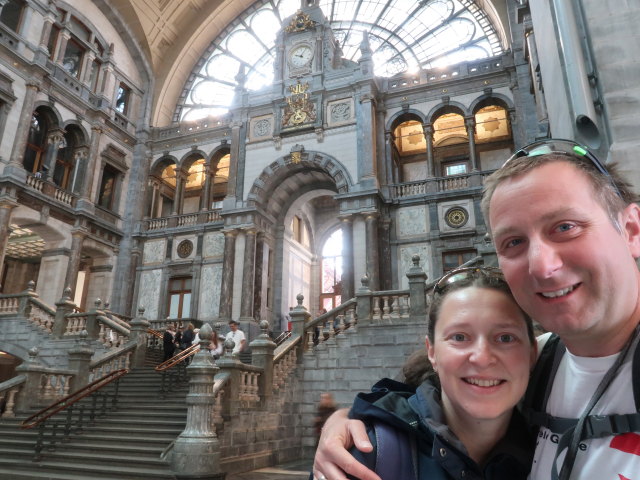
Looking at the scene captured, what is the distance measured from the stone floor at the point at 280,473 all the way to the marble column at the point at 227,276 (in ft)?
34.3

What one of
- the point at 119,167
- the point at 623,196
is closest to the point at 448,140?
the point at 119,167

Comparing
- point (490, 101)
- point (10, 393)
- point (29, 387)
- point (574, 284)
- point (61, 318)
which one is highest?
point (490, 101)

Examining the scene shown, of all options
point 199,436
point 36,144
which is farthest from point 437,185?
point 36,144

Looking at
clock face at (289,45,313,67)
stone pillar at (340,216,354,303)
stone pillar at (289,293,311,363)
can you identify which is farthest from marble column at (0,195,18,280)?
clock face at (289,45,313,67)

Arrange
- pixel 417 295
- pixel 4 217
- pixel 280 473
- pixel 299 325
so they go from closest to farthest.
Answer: pixel 280 473
pixel 417 295
pixel 299 325
pixel 4 217

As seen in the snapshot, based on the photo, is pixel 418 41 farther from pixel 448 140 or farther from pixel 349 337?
pixel 349 337

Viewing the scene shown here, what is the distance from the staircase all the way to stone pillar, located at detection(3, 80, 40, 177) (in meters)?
11.1

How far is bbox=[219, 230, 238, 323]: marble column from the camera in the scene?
18.9m

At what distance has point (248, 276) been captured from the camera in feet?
62.3

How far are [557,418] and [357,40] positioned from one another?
26.9 metres

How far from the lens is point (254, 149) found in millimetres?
20906

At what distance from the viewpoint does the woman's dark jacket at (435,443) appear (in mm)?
1312

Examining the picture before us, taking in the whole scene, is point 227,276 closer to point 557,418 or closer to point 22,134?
point 22,134

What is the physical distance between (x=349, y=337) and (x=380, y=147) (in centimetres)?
1042
